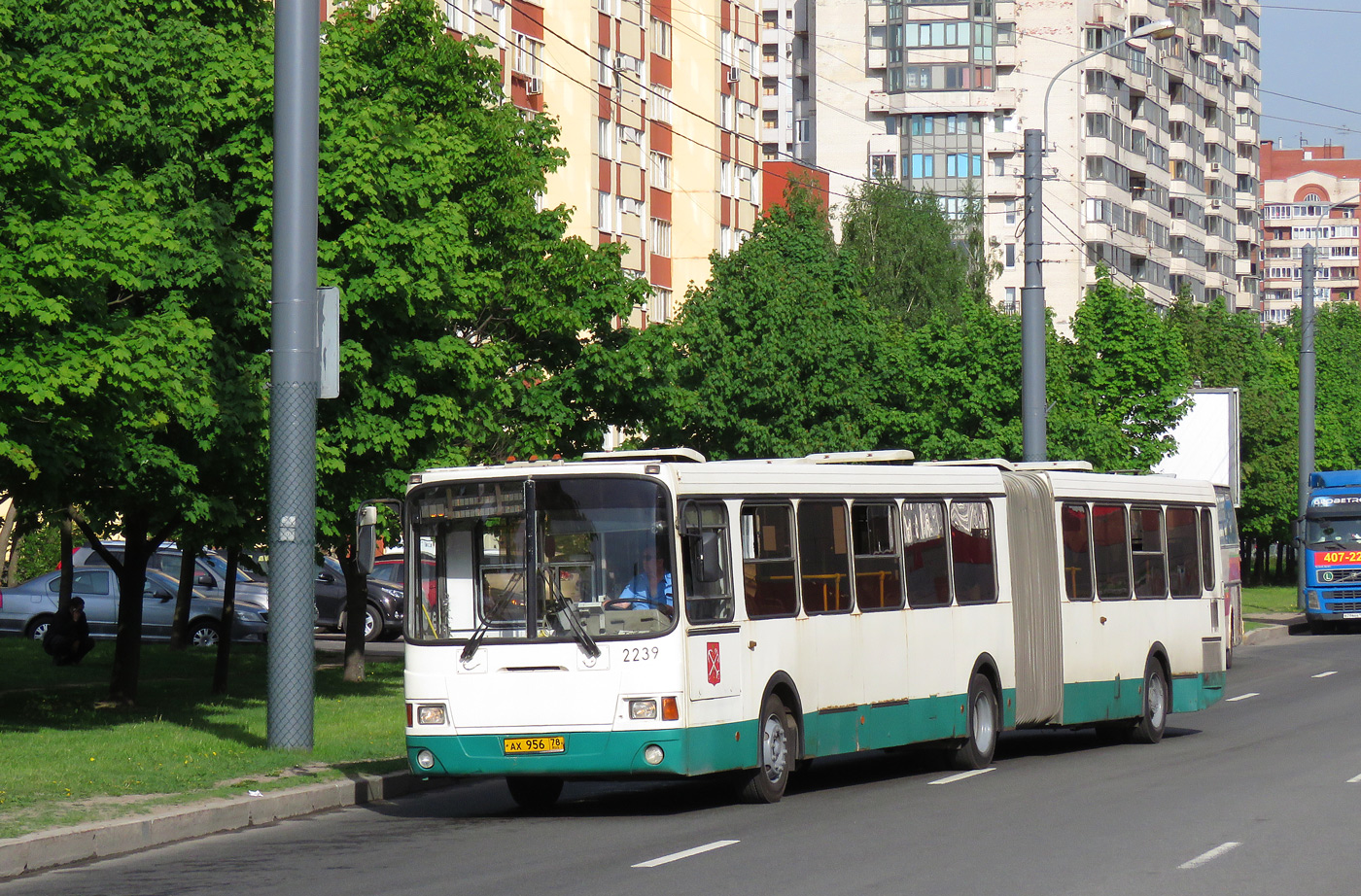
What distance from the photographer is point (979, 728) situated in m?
18.0

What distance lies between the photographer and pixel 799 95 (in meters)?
112

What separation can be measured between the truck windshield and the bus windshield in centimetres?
3505

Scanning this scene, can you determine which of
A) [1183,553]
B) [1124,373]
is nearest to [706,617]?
[1183,553]

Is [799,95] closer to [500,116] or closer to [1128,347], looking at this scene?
[1128,347]

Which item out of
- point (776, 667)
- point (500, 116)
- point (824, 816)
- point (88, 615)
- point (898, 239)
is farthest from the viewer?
point (898, 239)

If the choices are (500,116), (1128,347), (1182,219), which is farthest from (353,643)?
(1182,219)

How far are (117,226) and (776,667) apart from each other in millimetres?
7099

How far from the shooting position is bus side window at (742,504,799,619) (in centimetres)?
1472

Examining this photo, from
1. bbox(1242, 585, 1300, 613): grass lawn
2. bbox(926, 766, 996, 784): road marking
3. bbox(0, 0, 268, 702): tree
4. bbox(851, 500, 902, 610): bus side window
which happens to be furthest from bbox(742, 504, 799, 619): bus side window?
bbox(1242, 585, 1300, 613): grass lawn

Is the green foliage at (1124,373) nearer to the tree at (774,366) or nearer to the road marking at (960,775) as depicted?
the tree at (774,366)

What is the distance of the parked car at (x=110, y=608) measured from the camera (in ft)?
122

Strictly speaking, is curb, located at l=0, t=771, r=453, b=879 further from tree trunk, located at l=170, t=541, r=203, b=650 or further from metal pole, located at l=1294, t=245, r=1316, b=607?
metal pole, located at l=1294, t=245, r=1316, b=607

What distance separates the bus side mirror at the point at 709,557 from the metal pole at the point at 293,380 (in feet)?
13.9

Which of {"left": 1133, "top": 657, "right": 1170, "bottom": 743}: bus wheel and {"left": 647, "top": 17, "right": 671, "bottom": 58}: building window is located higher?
{"left": 647, "top": 17, "right": 671, "bottom": 58}: building window
